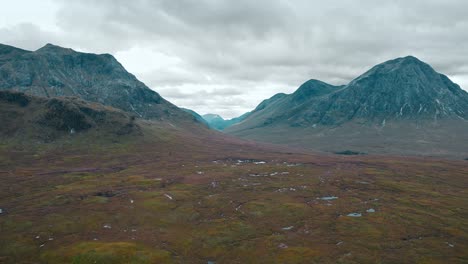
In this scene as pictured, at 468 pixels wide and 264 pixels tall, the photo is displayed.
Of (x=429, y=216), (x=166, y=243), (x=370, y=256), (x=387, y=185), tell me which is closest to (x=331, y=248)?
(x=370, y=256)

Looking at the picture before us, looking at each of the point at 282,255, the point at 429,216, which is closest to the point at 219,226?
the point at 282,255

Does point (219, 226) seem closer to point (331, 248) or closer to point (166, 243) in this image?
point (166, 243)

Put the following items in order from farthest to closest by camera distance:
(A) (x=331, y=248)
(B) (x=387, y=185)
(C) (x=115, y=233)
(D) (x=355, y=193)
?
(B) (x=387, y=185) → (D) (x=355, y=193) → (C) (x=115, y=233) → (A) (x=331, y=248)

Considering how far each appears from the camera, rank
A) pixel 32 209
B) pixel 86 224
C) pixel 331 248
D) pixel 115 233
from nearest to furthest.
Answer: pixel 331 248, pixel 115 233, pixel 86 224, pixel 32 209

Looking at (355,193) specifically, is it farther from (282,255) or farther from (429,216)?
(282,255)

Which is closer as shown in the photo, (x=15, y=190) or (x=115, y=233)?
(x=115, y=233)

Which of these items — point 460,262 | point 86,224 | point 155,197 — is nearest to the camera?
point 460,262
